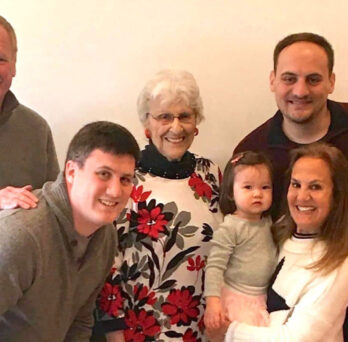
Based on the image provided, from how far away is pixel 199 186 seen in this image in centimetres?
198

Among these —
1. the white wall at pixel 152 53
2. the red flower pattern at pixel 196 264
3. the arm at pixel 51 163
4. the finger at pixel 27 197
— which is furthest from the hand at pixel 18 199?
the white wall at pixel 152 53

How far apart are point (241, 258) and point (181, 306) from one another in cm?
27

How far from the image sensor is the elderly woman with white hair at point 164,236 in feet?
6.19

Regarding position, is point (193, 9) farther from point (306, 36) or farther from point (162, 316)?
point (162, 316)

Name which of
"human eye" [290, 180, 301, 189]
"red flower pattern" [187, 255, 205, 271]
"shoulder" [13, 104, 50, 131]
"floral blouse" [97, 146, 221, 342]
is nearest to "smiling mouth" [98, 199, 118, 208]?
"floral blouse" [97, 146, 221, 342]

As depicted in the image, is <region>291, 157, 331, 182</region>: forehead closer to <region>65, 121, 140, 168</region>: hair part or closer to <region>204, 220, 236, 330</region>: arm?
<region>204, 220, 236, 330</region>: arm

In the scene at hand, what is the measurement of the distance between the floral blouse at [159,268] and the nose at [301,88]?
0.54 meters

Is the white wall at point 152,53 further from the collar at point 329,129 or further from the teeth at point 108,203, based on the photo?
the teeth at point 108,203

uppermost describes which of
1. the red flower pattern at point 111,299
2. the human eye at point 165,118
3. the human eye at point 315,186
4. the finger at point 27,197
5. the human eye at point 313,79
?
the human eye at point 313,79

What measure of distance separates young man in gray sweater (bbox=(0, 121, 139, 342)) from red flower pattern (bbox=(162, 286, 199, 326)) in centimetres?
37

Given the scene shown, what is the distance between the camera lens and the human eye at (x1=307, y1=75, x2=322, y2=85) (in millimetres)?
1972

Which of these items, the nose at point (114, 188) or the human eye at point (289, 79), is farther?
the human eye at point (289, 79)

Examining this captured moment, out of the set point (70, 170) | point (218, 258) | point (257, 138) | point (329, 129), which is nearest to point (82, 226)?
point (70, 170)

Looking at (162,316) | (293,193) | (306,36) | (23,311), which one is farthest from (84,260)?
(306,36)
